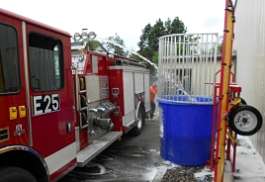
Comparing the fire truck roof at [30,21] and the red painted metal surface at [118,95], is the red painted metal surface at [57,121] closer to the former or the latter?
the fire truck roof at [30,21]

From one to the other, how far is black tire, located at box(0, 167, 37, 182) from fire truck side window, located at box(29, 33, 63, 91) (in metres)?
0.92

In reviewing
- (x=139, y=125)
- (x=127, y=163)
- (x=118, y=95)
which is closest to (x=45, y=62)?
(x=127, y=163)

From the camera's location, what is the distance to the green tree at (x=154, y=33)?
72.8 feet

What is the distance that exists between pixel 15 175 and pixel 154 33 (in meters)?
26.8

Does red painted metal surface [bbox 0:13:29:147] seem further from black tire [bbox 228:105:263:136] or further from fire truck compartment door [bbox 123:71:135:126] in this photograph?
fire truck compartment door [bbox 123:71:135:126]

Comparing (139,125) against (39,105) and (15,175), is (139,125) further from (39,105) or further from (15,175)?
(15,175)

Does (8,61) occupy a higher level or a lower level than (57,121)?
higher

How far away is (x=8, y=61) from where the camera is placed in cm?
334

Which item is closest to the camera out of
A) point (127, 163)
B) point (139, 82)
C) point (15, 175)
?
point (15, 175)

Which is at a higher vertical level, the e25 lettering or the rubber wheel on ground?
the e25 lettering

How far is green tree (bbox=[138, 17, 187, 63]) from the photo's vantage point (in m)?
22.2

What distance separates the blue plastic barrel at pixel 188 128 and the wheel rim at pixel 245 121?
5.62ft

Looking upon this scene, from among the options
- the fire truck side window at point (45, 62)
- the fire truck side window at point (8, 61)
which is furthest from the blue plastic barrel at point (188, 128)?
the fire truck side window at point (8, 61)

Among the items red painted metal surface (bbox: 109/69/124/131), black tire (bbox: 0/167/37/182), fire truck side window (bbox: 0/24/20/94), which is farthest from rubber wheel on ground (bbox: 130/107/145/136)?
fire truck side window (bbox: 0/24/20/94)
